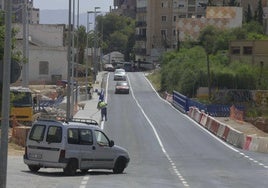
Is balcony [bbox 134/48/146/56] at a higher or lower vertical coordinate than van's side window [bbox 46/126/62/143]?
higher

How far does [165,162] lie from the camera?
3288 cm

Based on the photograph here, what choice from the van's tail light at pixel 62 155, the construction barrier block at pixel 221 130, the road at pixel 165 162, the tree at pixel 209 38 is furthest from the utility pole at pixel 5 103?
the tree at pixel 209 38

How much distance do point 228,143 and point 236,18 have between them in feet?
308

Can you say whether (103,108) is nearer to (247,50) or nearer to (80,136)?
(80,136)

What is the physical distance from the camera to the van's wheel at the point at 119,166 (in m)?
26.4

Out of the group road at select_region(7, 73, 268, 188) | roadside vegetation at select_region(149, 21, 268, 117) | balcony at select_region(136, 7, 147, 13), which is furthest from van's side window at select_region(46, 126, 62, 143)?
balcony at select_region(136, 7, 147, 13)

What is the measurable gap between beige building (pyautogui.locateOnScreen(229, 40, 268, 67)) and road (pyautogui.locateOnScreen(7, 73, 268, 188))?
31.2 metres

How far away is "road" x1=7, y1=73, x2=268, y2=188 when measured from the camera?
75.2 ft

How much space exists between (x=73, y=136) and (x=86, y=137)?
2.19ft

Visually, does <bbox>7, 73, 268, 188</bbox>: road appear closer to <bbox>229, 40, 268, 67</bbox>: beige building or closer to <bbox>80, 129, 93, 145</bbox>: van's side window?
<bbox>80, 129, 93, 145</bbox>: van's side window

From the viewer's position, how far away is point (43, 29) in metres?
114

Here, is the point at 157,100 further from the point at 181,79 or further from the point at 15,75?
the point at 15,75

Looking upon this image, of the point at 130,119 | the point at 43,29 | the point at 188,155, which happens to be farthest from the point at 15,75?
the point at 43,29

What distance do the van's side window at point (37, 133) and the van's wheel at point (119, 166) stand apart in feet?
10.2
